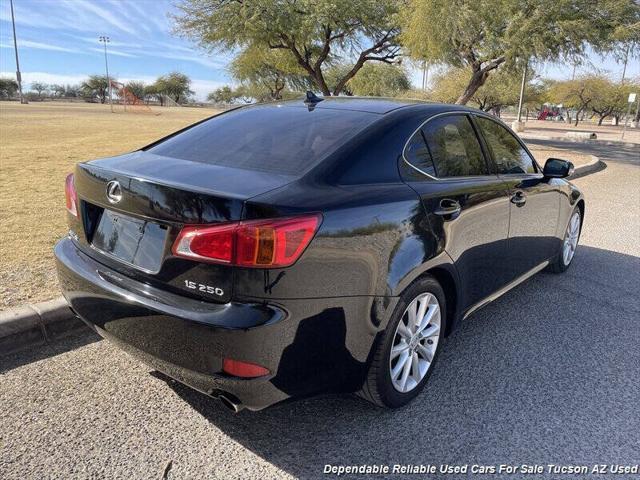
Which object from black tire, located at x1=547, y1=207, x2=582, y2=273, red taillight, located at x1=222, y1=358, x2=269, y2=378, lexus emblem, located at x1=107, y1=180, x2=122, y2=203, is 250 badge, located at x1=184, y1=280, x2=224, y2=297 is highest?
lexus emblem, located at x1=107, y1=180, x2=122, y2=203

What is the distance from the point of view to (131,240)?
2.38 metres

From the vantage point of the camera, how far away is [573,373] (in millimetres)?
3176

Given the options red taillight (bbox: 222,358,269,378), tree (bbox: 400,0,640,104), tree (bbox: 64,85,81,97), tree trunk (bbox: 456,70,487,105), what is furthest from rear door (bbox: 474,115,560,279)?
tree (bbox: 64,85,81,97)

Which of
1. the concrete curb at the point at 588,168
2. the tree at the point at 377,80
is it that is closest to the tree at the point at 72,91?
the tree at the point at 377,80

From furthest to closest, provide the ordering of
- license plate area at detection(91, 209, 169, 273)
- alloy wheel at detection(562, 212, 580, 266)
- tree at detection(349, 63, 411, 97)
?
tree at detection(349, 63, 411, 97), alloy wheel at detection(562, 212, 580, 266), license plate area at detection(91, 209, 169, 273)

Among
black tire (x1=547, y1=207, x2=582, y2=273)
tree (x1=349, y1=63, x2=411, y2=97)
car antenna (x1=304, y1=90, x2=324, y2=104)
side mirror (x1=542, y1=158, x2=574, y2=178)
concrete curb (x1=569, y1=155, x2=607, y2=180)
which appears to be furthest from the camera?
tree (x1=349, y1=63, x2=411, y2=97)

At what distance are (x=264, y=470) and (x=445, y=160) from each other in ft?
6.50

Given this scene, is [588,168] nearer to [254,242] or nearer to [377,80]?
[254,242]

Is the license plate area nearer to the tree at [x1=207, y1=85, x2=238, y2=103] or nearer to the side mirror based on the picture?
the side mirror

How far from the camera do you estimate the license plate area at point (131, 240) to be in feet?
7.38

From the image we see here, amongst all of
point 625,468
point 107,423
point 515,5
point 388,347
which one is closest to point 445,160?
point 388,347

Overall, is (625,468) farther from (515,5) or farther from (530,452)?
(515,5)

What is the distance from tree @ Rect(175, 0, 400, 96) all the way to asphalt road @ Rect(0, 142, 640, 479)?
17.1 m

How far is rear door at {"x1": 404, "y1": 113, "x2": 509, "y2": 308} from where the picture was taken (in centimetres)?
281
